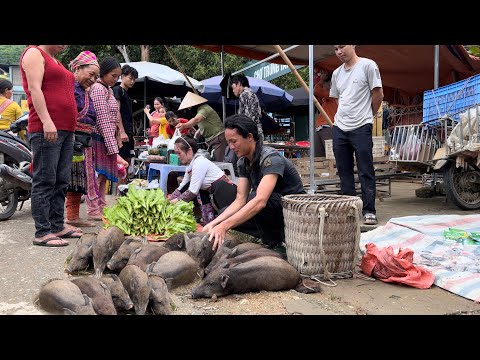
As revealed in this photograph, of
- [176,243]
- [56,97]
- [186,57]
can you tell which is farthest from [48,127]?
[186,57]

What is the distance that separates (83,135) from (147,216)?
1.29 metres

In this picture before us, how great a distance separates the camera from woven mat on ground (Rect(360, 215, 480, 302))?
3166 mm

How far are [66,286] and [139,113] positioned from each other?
14234 millimetres

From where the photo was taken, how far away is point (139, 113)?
53.5 feet

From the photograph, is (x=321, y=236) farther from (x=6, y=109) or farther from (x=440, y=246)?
(x=6, y=109)

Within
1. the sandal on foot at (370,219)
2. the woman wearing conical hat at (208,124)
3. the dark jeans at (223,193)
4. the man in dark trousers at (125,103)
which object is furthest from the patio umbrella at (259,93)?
the sandal on foot at (370,219)

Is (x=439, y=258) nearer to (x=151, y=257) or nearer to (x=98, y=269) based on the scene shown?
(x=151, y=257)

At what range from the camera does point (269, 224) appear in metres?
4.04

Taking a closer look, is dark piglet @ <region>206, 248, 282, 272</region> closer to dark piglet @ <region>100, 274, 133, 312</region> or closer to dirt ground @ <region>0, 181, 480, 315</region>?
dirt ground @ <region>0, 181, 480, 315</region>

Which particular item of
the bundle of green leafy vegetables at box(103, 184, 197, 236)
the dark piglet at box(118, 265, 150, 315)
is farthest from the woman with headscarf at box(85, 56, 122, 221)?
the dark piglet at box(118, 265, 150, 315)

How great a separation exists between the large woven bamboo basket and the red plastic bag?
0.46 ft

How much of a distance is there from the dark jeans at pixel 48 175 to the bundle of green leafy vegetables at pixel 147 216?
518 mm

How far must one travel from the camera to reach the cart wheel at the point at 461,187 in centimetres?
600

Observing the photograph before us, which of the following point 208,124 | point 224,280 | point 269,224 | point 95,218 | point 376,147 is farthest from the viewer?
point 208,124
